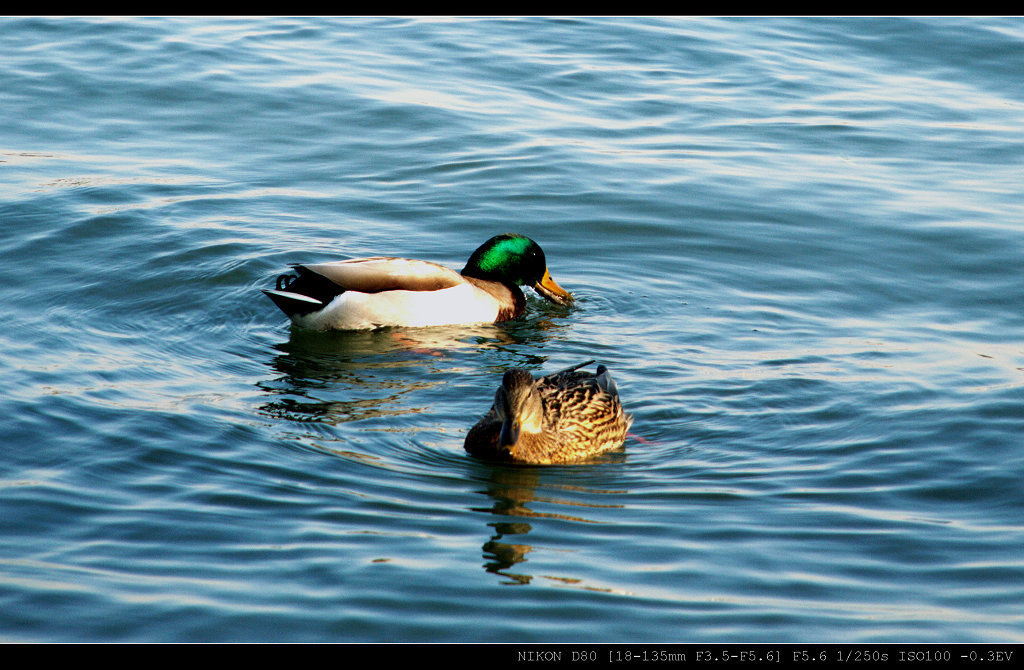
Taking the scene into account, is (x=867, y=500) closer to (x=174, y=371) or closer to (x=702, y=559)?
(x=702, y=559)

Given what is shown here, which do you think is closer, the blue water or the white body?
the blue water

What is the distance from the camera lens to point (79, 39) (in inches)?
718

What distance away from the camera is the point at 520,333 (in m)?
10.8

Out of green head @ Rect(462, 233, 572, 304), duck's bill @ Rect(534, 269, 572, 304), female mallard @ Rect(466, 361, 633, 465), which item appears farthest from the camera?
green head @ Rect(462, 233, 572, 304)

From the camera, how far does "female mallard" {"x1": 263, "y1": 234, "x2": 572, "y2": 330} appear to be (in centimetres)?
1025

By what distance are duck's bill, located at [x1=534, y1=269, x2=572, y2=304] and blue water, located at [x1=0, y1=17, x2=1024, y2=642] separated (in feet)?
0.63

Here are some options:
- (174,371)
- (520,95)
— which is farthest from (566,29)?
(174,371)

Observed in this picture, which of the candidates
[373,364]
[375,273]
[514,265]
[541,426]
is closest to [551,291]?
[514,265]

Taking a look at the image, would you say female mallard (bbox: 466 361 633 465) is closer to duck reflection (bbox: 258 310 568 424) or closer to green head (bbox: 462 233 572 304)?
duck reflection (bbox: 258 310 568 424)

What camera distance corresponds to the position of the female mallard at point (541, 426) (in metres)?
7.54

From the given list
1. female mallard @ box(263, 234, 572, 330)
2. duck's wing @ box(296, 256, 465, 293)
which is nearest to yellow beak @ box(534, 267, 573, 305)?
female mallard @ box(263, 234, 572, 330)

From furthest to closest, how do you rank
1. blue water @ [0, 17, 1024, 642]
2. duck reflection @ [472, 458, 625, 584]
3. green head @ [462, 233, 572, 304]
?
green head @ [462, 233, 572, 304] < duck reflection @ [472, 458, 625, 584] < blue water @ [0, 17, 1024, 642]

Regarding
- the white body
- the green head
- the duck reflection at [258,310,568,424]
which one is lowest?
the duck reflection at [258,310,568,424]

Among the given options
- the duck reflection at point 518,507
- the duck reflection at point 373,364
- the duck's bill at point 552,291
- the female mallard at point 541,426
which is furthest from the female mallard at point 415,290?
the duck reflection at point 518,507
